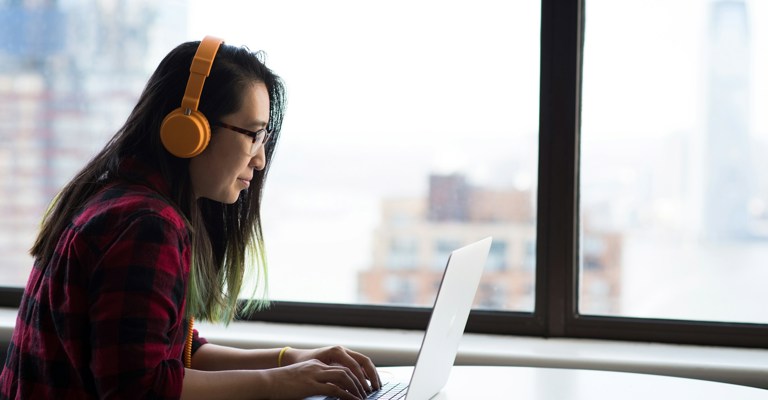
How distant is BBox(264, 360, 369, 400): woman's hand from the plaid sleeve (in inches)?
7.0

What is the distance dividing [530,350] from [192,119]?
1194 mm

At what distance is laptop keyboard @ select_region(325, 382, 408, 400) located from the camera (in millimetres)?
1304

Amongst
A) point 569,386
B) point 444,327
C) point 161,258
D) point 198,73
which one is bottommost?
point 569,386

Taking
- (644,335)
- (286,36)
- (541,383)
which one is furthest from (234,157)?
(644,335)

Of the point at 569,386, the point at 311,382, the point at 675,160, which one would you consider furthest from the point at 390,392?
the point at 675,160

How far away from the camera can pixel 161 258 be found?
1109 millimetres

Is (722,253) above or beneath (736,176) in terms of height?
beneath

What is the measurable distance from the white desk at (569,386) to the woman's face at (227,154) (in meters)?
0.46

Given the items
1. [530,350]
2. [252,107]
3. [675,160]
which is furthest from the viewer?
[675,160]

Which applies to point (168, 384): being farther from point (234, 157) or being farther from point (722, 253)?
point (722, 253)

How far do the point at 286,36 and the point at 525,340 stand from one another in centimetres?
106

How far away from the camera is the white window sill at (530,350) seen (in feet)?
6.46

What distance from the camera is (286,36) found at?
7.89ft

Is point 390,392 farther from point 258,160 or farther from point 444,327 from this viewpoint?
point 258,160
